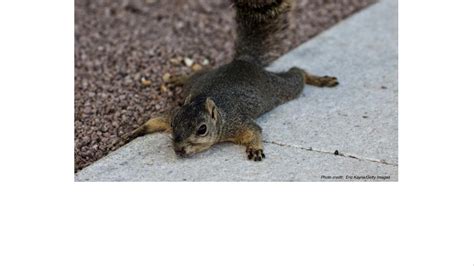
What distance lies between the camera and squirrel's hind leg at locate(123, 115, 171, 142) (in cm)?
557

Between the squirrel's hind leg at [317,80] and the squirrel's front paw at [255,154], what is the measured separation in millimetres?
1608

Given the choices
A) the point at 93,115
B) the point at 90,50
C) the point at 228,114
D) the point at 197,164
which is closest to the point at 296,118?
the point at 228,114

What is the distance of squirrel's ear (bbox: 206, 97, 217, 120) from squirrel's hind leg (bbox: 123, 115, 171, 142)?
548 millimetres

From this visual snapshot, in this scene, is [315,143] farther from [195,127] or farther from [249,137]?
[195,127]

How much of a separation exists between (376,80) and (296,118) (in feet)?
3.75

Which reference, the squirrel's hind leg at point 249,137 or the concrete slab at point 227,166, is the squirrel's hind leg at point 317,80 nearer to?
the squirrel's hind leg at point 249,137

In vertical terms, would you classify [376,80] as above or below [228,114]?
below

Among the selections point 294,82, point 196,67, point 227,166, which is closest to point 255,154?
point 227,166

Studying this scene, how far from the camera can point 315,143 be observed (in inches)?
215

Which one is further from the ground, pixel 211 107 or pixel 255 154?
pixel 211 107

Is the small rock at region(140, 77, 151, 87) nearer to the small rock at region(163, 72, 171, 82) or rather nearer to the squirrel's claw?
the small rock at region(163, 72, 171, 82)

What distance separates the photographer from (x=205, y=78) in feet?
20.2

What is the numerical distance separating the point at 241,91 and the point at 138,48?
193 centimetres

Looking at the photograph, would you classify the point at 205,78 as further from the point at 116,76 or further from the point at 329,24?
the point at 329,24
